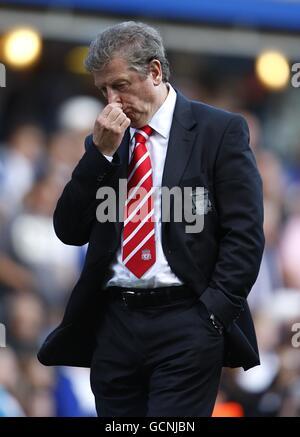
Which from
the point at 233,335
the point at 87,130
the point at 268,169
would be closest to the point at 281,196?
the point at 268,169

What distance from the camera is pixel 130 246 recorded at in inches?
173

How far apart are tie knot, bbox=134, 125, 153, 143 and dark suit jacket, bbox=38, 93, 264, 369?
9 cm

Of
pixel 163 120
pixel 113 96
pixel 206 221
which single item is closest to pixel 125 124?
pixel 113 96

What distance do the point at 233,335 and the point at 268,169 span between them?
4.73 m

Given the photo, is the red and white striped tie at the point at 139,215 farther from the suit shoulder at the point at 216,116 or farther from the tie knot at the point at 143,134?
the suit shoulder at the point at 216,116

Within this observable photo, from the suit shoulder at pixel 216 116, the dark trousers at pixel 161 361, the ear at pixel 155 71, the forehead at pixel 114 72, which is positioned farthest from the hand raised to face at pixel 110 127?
the dark trousers at pixel 161 361

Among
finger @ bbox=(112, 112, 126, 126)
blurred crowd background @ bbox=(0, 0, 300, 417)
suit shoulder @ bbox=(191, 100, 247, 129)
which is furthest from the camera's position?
blurred crowd background @ bbox=(0, 0, 300, 417)

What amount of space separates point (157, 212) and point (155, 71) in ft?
1.91

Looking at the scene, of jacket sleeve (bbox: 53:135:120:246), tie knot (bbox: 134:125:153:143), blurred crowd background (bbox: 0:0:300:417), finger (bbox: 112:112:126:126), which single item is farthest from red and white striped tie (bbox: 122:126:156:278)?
blurred crowd background (bbox: 0:0:300:417)

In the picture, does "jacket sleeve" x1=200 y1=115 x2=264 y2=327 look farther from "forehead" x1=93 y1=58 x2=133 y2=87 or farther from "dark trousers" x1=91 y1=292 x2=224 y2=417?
"forehead" x1=93 y1=58 x2=133 y2=87

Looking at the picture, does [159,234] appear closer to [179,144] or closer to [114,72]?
[179,144]

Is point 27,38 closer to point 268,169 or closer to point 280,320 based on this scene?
point 268,169

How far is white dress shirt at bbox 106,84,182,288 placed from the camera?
4.36 metres

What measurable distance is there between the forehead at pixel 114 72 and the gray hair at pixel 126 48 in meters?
0.01
